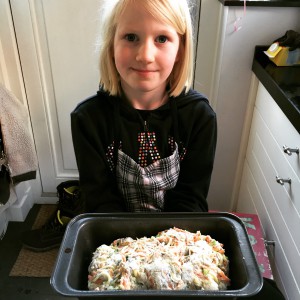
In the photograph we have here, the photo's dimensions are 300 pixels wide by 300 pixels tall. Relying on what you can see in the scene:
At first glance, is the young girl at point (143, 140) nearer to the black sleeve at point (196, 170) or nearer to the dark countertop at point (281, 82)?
the black sleeve at point (196, 170)

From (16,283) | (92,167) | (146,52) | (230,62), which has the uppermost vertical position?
(146,52)

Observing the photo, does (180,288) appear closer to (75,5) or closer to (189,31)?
(189,31)

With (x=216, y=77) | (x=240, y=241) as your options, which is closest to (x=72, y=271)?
(x=240, y=241)

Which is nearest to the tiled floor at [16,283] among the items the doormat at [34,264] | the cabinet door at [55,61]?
the doormat at [34,264]

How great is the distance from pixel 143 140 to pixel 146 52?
10.1 inches

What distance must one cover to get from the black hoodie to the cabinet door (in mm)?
543

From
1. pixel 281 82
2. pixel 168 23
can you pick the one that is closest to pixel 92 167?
pixel 168 23

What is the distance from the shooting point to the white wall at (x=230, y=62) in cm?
126

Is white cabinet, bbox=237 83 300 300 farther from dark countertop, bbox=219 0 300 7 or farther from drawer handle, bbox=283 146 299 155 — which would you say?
dark countertop, bbox=219 0 300 7

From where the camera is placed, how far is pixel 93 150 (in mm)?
972

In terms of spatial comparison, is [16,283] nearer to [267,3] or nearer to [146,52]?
[146,52]

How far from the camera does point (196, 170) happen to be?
103 centimetres

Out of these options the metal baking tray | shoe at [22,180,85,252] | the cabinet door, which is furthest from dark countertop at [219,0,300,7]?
shoe at [22,180,85,252]

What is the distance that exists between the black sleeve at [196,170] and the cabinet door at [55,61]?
25.8 inches
